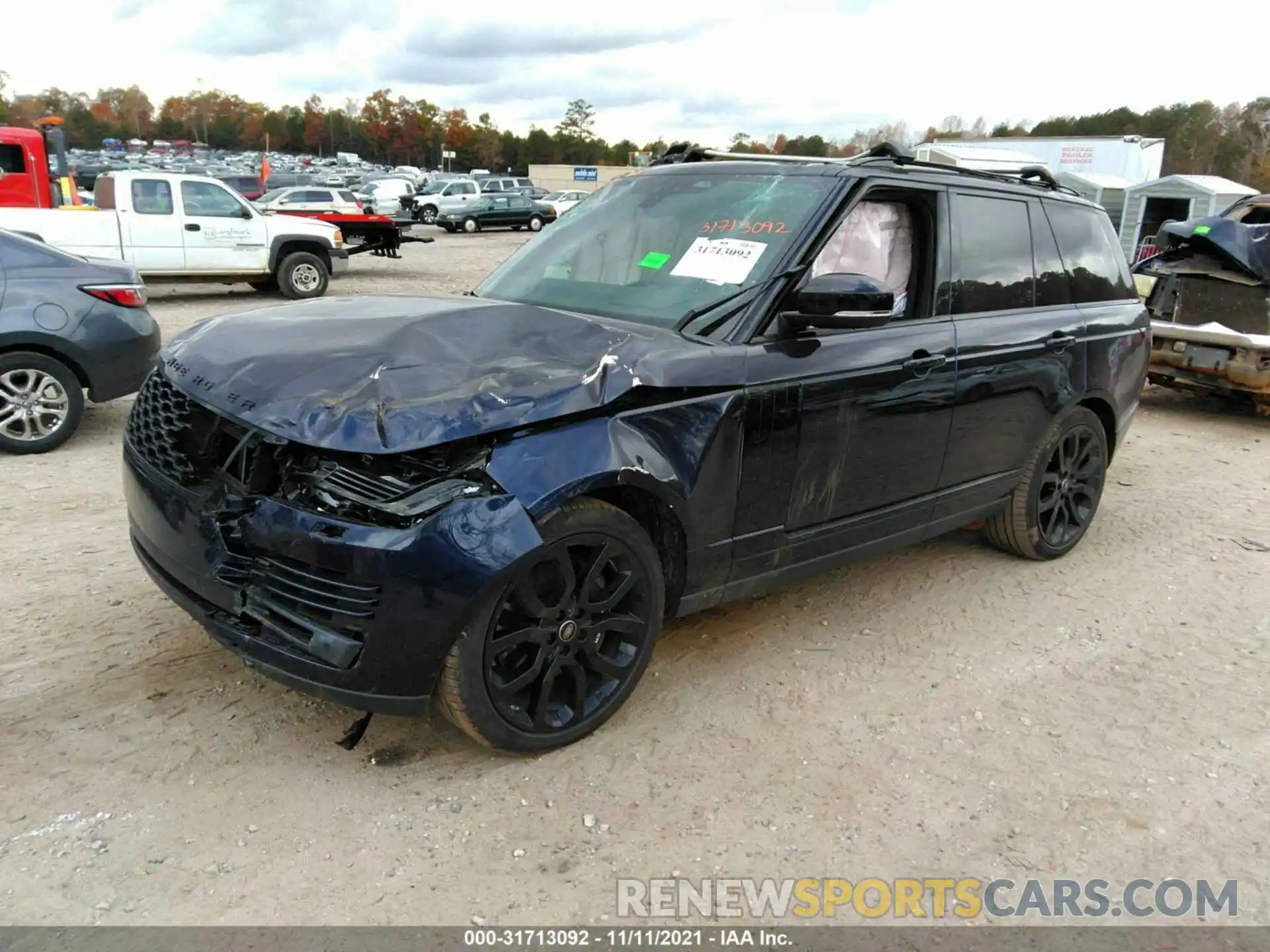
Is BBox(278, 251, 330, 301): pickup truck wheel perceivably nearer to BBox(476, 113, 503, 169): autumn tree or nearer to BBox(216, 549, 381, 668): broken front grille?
BBox(216, 549, 381, 668): broken front grille

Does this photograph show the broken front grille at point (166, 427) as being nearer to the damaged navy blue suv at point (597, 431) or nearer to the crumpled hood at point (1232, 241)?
the damaged navy blue suv at point (597, 431)

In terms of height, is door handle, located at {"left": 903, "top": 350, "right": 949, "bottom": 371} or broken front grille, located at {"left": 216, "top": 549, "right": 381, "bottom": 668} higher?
door handle, located at {"left": 903, "top": 350, "right": 949, "bottom": 371}

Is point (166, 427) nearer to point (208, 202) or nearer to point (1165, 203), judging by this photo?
point (208, 202)

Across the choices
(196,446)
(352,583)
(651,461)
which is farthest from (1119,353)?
(196,446)

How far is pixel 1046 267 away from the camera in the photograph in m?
4.59

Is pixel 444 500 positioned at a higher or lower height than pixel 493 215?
higher

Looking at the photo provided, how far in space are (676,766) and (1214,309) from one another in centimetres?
800

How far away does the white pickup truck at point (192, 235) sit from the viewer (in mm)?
12758

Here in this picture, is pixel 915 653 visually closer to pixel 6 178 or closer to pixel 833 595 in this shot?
pixel 833 595

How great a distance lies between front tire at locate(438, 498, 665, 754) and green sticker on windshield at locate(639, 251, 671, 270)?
1190 millimetres

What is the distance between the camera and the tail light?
6148 millimetres

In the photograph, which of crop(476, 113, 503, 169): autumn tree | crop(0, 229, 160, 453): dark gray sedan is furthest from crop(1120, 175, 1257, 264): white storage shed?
crop(476, 113, 503, 169): autumn tree

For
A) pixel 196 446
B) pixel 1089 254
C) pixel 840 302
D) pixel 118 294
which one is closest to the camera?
pixel 196 446

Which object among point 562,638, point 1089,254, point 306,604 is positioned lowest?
point 562,638
